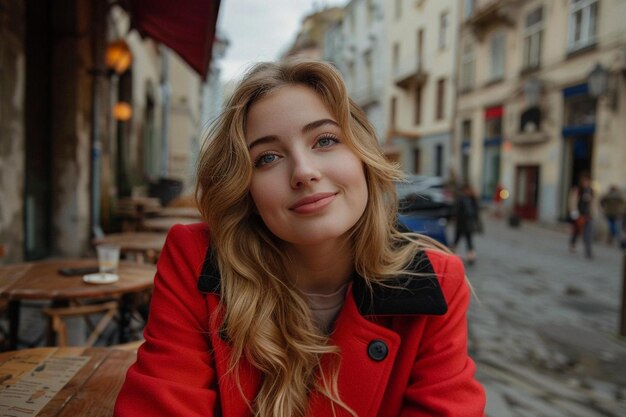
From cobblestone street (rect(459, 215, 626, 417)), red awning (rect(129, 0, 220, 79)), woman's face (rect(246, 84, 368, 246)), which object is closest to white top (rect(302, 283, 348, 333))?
woman's face (rect(246, 84, 368, 246))

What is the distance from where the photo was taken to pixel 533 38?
16219 mm

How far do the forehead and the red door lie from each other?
1628cm

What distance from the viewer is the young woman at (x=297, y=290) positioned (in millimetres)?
1270

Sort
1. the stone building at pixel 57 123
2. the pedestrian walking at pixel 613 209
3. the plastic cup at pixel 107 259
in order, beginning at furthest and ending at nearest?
the pedestrian walking at pixel 613 209, the stone building at pixel 57 123, the plastic cup at pixel 107 259

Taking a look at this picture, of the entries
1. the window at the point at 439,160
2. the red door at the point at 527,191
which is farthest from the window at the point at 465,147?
the red door at the point at 527,191

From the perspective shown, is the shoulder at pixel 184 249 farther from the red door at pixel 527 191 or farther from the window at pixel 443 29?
the window at pixel 443 29

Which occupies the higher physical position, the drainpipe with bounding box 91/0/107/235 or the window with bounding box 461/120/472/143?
the window with bounding box 461/120/472/143

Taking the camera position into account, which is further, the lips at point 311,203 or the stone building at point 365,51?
the stone building at point 365,51

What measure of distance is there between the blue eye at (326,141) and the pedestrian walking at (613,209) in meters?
11.7

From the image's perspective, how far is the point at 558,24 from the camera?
14.7 m

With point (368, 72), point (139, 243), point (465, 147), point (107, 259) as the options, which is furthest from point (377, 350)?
point (368, 72)

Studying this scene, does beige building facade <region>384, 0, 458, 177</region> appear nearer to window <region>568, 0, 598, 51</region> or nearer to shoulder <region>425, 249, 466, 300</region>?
window <region>568, 0, 598, 51</region>

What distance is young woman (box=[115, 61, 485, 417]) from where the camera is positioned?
127 centimetres

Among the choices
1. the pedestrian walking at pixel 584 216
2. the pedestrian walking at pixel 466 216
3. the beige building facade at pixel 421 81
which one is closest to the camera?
the pedestrian walking at pixel 466 216
